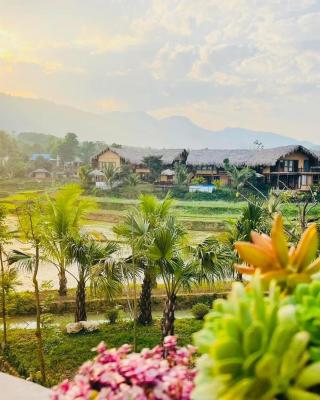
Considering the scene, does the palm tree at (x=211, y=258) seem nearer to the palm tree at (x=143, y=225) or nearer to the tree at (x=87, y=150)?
the palm tree at (x=143, y=225)

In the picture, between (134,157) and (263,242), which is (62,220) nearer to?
(263,242)

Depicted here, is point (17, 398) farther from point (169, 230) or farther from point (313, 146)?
point (313, 146)

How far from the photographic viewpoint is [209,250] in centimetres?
360

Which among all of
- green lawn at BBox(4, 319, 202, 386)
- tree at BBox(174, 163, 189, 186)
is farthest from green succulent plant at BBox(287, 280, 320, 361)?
tree at BBox(174, 163, 189, 186)

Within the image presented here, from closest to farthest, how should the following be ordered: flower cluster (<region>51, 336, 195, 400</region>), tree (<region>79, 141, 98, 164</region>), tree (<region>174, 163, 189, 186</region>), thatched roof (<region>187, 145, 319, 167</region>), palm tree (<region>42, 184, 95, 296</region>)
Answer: flower cluster (<region>51, 336, 195, 400</region>) → palm tree (<region>42, 184, 95, 296</region>) → thatched roof (<region>187, 145, 319, 167</region>) → tree (<region>174, 163, 189, 186</region>) → tree (<region>79, 141, 98, 164</region>)

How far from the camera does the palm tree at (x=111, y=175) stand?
9.27 m

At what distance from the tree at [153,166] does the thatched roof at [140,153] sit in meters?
0.11

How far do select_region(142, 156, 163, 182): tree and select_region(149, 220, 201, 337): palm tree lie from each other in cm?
566

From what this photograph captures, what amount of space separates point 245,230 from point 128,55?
6.03 metres

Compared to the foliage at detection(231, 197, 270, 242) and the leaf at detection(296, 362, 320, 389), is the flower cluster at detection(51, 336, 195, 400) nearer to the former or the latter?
the leaf at detection(296, 362, 320, 389)

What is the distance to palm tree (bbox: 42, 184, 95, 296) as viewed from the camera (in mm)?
4500

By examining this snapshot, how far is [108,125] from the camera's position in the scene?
13383 millimetres

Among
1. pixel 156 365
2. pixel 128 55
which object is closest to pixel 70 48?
pixel 128 55

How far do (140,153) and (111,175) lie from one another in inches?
41.3
